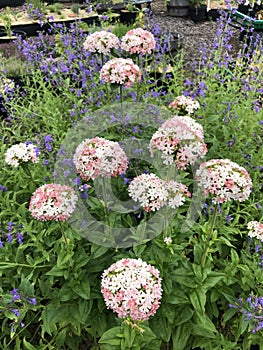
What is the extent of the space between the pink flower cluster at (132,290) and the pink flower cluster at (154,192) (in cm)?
30

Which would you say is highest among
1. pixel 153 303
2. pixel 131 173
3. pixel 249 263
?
pixel 153 303

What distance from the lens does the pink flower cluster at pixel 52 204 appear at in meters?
1.92

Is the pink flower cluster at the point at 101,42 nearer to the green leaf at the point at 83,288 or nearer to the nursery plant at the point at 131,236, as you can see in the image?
the nursery plant at the point at 131,236

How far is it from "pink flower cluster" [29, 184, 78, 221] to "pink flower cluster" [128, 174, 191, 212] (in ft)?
1.11

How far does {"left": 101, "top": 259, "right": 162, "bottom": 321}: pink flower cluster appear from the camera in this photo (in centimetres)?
165

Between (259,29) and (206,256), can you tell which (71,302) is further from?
(259,29)

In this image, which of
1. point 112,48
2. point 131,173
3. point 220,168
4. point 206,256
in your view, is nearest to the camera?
point 220,168

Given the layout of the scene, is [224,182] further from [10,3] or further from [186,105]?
[10,3]

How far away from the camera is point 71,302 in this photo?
2350mm

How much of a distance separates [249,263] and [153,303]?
928mm

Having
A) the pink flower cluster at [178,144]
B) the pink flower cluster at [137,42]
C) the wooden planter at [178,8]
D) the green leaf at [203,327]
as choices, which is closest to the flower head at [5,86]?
the pink flower cluster at [137,42]

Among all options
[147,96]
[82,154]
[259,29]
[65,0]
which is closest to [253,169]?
[147,96]

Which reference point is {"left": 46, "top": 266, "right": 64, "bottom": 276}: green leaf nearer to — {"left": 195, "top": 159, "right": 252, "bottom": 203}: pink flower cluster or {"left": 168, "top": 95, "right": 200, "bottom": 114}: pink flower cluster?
{"left": 195, "top": 159, "right": 252, "bottom": 203}: pink flower cluster

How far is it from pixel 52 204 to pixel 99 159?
0.33 m
